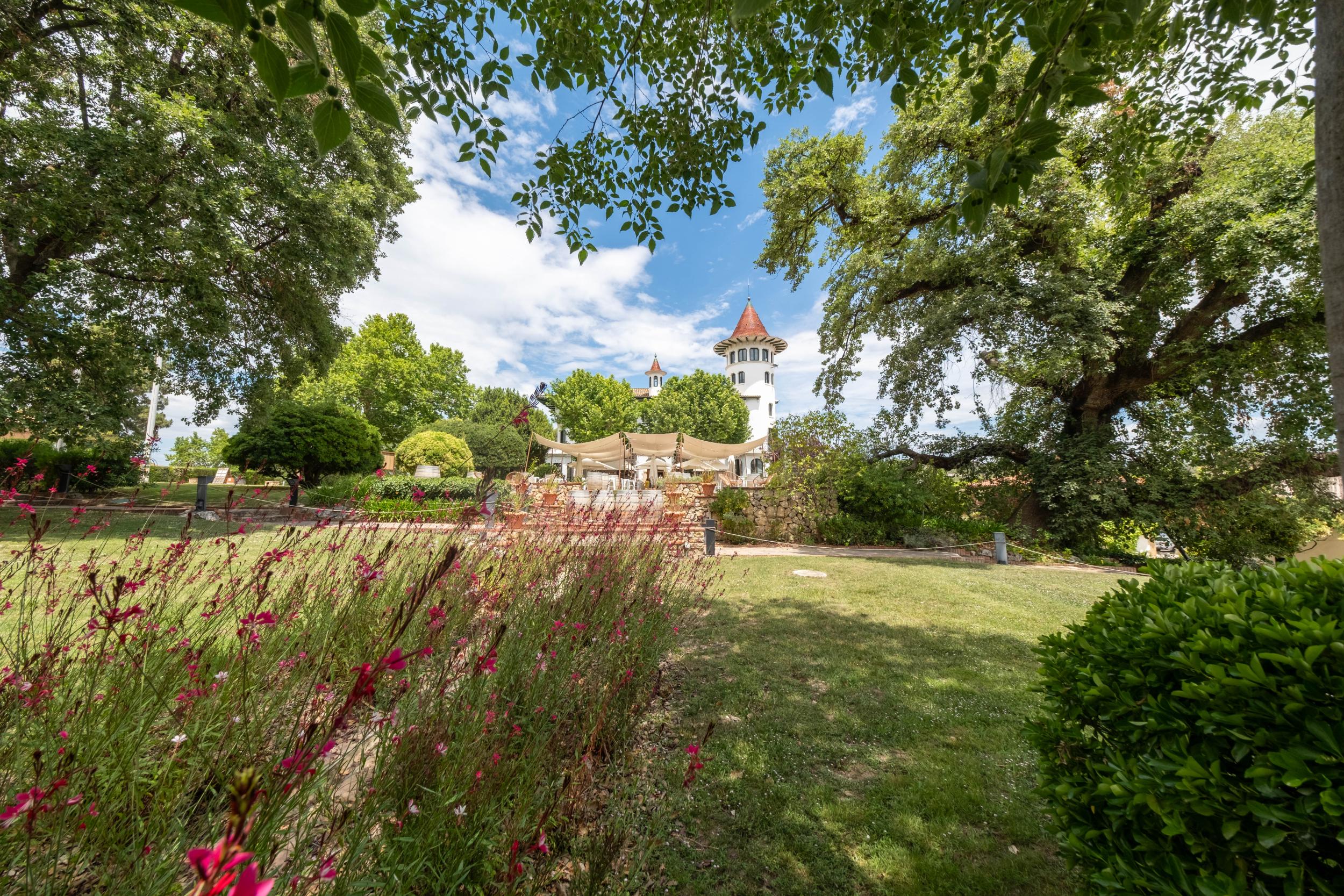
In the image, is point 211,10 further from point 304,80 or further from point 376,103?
point 376,103

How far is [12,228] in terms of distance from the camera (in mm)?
8219

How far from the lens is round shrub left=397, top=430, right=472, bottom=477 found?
1869 centimetres

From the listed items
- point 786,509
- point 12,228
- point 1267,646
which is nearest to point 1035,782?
point 1267,646

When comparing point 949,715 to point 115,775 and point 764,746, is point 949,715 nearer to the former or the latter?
point 764,746

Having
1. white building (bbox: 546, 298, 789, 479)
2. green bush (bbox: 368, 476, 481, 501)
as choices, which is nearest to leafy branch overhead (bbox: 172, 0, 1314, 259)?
green bush (bbox: 368, 476, 481, 501)

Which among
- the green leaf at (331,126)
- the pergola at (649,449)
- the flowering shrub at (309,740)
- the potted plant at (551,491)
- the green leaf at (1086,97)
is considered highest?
the pergola at (649,449)

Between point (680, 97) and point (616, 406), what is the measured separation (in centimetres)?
3468

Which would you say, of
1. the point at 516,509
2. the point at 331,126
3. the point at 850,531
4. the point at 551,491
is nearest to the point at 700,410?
the point at 850,531

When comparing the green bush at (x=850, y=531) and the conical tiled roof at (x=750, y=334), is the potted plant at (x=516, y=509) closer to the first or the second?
the green bush at (x=850, y=531)

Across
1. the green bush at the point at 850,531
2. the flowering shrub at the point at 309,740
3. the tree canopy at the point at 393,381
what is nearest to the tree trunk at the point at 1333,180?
the flowering shrub at the point at 309,740

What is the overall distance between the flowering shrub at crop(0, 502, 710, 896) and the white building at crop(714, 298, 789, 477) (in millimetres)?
42185

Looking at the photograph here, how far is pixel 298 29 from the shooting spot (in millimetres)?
1303

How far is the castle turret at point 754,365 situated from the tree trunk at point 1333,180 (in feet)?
139

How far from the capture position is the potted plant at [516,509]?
17.5 feet
